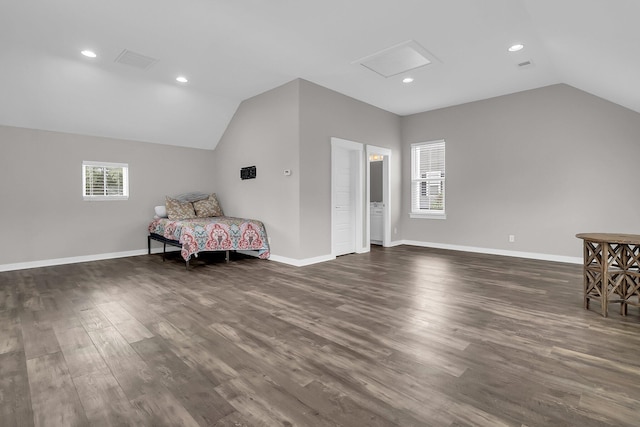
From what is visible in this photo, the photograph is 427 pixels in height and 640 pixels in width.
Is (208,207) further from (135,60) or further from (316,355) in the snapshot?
(316,355)

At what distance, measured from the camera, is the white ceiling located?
9.66ft

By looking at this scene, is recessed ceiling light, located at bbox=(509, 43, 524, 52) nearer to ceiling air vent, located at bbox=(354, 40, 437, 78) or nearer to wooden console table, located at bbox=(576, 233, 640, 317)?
ceiling air vent, located at bbox=(354, 40, 437, 78)

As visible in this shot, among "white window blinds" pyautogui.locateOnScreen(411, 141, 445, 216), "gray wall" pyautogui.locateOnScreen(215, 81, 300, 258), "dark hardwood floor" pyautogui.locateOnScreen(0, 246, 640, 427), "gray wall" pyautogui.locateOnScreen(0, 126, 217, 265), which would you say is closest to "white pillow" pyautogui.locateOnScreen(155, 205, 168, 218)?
"gray wall" pyautogui.locateOnScreen(0, 126, 217, 265)

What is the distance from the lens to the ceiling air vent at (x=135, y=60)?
3.95 m

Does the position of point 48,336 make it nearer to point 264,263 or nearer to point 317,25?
point 264,263

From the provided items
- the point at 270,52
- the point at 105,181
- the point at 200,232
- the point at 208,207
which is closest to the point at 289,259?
the point at 200,232

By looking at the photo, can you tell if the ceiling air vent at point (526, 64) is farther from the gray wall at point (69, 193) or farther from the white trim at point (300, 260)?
the gray wall at point (69, 193)

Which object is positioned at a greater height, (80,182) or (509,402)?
(80,182)

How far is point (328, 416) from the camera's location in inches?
58.6

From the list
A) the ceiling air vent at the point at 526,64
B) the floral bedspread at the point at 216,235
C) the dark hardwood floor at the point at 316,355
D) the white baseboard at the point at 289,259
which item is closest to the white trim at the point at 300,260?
the white baseboard at the point at 289,259

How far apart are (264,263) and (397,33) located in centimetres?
366

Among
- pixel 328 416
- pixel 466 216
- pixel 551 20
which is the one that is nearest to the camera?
pixel 328 416

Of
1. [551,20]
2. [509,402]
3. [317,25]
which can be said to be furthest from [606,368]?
[317,25]

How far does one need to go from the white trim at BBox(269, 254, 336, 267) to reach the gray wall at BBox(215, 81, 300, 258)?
81mm
